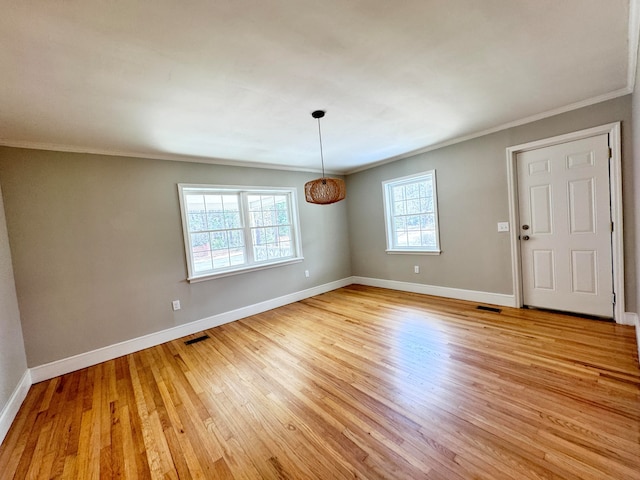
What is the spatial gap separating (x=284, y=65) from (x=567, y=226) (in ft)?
11.5

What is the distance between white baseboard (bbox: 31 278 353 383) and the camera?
2.65 m

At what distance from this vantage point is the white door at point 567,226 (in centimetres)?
279

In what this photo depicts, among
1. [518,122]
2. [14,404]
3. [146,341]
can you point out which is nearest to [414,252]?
[518,122]

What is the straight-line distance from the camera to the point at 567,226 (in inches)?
118

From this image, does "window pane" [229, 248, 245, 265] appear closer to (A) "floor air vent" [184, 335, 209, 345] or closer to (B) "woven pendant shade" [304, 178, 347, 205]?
(A) "floor air vent" [184, 335, 209, 345]

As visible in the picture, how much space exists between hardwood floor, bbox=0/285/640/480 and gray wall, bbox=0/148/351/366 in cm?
46

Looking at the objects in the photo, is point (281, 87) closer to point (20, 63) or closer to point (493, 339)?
point (20, 63)

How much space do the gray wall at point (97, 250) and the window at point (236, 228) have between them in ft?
0.49

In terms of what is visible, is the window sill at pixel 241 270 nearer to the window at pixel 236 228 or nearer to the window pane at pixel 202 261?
the window at pixel 236 228

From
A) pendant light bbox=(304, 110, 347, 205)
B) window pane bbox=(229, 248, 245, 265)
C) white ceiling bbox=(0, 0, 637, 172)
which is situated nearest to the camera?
white ceiling bbox=(0, 0, 637, 172)

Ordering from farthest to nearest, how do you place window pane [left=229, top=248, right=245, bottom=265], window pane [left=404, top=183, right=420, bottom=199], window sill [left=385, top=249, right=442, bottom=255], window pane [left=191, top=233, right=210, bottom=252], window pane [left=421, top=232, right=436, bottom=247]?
window pane [left=404, top=183, right=420, bottom=199]
window pane [left=421, top=232, right=436, bottom=247]
window sill [left=385, top=249, right=442, bottom=255]
window pane [left=229, top=248, right=245, bottom=265]
window pane [left=191, top=233, right=210, bottom=252]

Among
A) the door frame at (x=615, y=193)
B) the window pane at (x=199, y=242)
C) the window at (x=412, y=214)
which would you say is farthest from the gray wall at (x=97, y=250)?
the door frame at (x=615, y=193)

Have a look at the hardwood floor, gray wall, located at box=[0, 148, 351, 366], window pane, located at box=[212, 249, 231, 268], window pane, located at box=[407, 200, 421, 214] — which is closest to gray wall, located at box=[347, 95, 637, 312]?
window pane, located at box=[407, 200, 421, 214]

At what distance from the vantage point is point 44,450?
5.49ft
